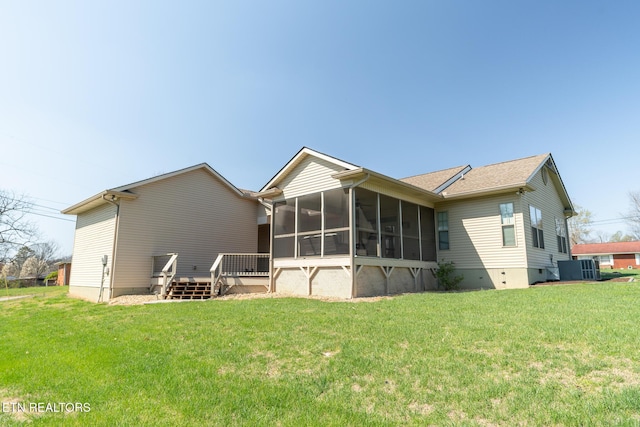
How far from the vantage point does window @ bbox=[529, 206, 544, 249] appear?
13539 millimetres

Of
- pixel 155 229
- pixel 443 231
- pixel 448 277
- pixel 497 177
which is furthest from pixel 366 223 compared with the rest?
pixel 155 229

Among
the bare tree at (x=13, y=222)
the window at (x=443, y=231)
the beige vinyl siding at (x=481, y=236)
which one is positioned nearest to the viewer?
the beige vinyl siding at (x=481, y=236)

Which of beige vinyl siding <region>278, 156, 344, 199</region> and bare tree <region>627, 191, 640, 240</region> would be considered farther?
bare tree <region>627, 191, 640, 240</region>

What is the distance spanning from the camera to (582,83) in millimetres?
12672

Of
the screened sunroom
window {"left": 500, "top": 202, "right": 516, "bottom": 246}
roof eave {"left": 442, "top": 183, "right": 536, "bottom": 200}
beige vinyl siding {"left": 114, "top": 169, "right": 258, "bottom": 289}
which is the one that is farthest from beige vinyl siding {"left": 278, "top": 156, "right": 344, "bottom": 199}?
window {"left": 500, "top": 202, "right": 516, "bottom": 246}

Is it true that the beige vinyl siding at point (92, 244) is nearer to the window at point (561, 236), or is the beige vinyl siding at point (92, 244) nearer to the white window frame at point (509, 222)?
the white window frame at point (509, 222)

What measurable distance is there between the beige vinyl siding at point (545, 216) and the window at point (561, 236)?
9.7 inches

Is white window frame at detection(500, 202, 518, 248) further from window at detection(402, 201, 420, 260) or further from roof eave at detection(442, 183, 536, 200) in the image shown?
window at detection(402, 201, 420, 260)

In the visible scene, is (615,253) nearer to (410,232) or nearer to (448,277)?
(448,277)

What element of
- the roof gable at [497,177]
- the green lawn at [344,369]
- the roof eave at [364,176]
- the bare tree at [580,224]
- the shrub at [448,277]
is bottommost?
the green lawn at [344,369]

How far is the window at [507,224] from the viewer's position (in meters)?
12.9

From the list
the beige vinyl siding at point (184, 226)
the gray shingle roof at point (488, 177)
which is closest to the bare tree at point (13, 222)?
the beige vinyl siding at point (184, 226)

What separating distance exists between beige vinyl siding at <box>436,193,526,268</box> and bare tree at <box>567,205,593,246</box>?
37429 mm

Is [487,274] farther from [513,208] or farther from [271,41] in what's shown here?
[271,41]
